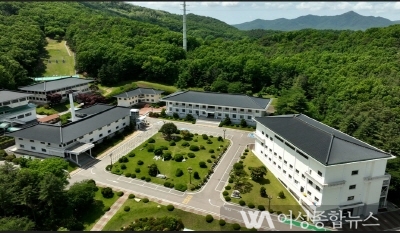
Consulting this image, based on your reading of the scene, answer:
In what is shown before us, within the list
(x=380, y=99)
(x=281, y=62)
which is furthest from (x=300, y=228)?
(x=281, y=62)

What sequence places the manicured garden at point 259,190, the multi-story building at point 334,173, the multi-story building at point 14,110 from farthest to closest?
1. the multi-story building at point 14,110
2. the manicured garden at point 259,190
3. the multi-story building at point 334,173

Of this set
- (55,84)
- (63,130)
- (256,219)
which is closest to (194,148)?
(256,219)

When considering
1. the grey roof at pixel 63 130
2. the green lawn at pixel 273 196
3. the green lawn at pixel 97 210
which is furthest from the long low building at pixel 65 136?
the green lawn at pixel 273 196

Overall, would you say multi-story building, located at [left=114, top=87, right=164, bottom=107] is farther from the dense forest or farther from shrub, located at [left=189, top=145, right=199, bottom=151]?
shrub, located at [left=189, top=145, right=199, bottom=151]

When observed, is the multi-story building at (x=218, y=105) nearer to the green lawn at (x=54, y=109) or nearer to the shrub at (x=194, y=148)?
the shrub at (x=194, y=148)

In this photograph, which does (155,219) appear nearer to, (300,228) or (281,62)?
(300,228)
